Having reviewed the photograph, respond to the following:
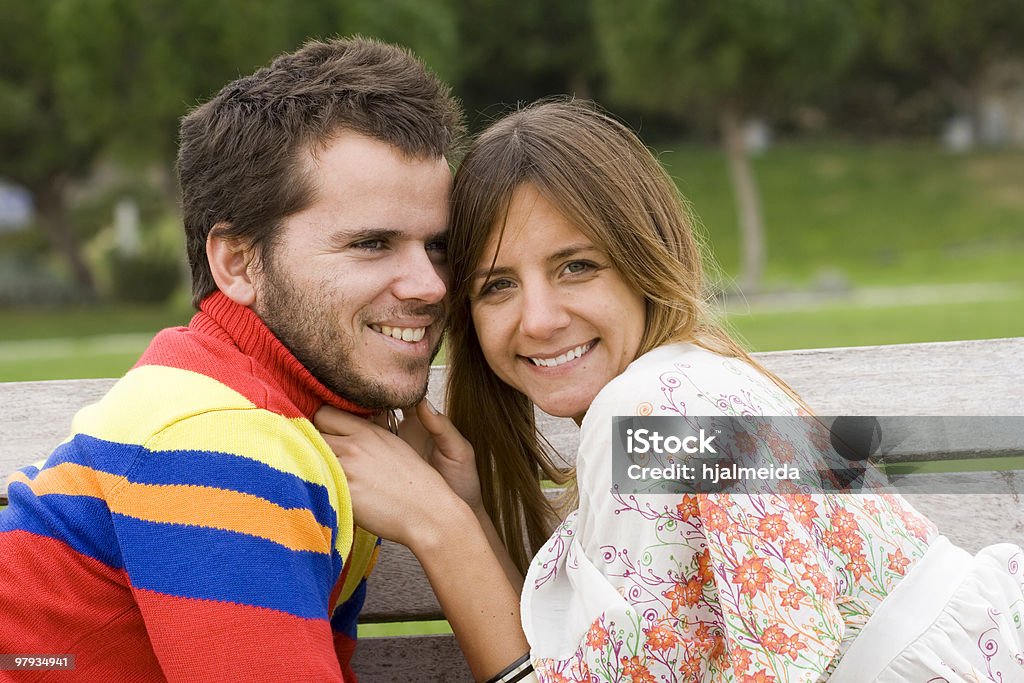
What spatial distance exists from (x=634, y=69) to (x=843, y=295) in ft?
25.7

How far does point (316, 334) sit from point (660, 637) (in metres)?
0.88

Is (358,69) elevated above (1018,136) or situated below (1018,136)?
above

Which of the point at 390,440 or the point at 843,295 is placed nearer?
the point at 390,440

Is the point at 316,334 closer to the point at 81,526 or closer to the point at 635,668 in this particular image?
the point at 81,526

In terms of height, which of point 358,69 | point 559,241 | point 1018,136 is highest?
point 358,69

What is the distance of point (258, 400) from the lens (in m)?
2.09

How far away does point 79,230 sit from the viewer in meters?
36.8

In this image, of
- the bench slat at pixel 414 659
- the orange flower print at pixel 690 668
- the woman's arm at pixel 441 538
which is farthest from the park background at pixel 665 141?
the orange flower print at pixel 690 668

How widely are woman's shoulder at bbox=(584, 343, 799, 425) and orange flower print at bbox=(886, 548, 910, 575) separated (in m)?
0.32

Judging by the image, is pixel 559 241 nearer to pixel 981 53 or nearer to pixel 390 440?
pixel 390 440

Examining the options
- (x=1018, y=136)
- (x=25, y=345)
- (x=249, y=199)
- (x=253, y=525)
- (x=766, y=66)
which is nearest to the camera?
(x=253, y=525)

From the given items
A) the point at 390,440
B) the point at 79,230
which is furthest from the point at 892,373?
the point at 79,230

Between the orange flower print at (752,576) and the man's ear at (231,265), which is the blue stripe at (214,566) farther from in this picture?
the orange flower print at (752,576)

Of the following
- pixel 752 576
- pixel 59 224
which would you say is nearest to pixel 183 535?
pixel 752 576
